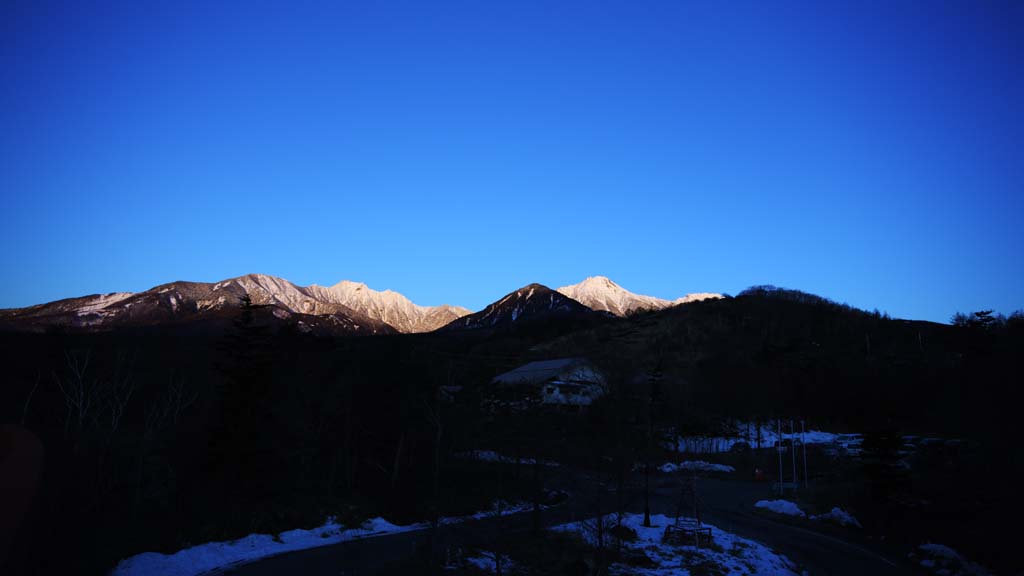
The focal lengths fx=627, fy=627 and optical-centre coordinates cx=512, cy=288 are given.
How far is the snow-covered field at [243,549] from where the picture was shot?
20.4 metres

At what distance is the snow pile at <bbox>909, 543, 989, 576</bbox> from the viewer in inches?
956

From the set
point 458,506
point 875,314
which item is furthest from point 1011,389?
point 875,314

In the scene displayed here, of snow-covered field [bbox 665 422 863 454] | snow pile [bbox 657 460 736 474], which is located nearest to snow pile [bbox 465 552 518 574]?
snow pile [bbox 657 460 736 474]

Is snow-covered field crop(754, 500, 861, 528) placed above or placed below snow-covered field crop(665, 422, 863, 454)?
below

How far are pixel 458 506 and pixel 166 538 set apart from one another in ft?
49.7

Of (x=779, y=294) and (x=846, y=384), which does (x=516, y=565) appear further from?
(x=779, y=294)

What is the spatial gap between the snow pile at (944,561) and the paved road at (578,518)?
971mm

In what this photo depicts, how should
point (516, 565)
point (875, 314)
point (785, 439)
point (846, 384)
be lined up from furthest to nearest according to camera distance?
point (875, 314) < point (846, 384) < point (785, 439) < point (516, 565)

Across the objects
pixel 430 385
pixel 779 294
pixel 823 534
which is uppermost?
pixel 779 294

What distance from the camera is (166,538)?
77.4ft

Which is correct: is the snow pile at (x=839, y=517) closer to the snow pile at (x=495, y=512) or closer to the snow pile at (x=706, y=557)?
the snow pile at (x=706, y=557)

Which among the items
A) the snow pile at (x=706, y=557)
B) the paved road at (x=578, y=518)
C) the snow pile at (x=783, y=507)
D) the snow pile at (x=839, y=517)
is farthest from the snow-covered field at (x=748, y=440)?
the snow pile at (x=706, y=557)

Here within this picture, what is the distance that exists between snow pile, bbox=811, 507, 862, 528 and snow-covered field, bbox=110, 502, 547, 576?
1855 centimetres

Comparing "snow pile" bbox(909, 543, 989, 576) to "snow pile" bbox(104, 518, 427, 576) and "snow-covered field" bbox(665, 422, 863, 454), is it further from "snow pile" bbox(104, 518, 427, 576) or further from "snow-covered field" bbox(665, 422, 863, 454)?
"snow-covered field" bbox(665, 422, 863, 454)
